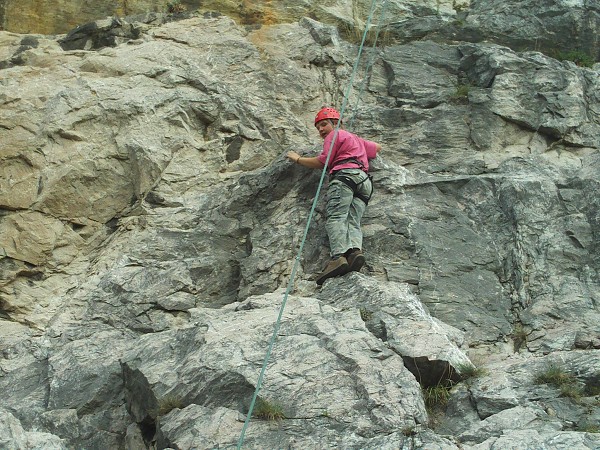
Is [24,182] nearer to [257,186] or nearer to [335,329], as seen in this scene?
[257,186]

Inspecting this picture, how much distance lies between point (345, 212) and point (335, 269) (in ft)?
2.44

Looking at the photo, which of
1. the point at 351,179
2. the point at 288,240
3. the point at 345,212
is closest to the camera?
the point at 345,212

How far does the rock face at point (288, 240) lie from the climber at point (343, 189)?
22cm

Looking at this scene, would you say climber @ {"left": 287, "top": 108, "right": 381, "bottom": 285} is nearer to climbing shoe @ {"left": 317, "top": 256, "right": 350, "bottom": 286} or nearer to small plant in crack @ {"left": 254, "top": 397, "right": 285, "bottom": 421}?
climbing shoe @ {"left": 317, "top": 256, "right": 350, "bottom": 286}

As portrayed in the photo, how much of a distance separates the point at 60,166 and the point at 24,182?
0.45 metres

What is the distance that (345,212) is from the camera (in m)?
10.4

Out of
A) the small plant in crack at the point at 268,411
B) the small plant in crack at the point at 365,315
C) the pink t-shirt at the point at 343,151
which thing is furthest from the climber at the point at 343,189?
the small plant in crack at the point at 268,411

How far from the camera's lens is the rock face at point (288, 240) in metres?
8.30

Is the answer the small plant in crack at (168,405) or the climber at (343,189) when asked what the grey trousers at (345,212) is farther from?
the small plant in crack at (168,405)

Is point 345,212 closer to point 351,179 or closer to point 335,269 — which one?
point 351,179

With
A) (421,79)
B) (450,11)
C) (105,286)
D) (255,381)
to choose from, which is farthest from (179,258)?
(450,11)

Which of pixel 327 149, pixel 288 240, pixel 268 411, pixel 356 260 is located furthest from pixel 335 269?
pixel 268 411

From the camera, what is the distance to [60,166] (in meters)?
11.4

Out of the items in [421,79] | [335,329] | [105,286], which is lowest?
[105,286]
